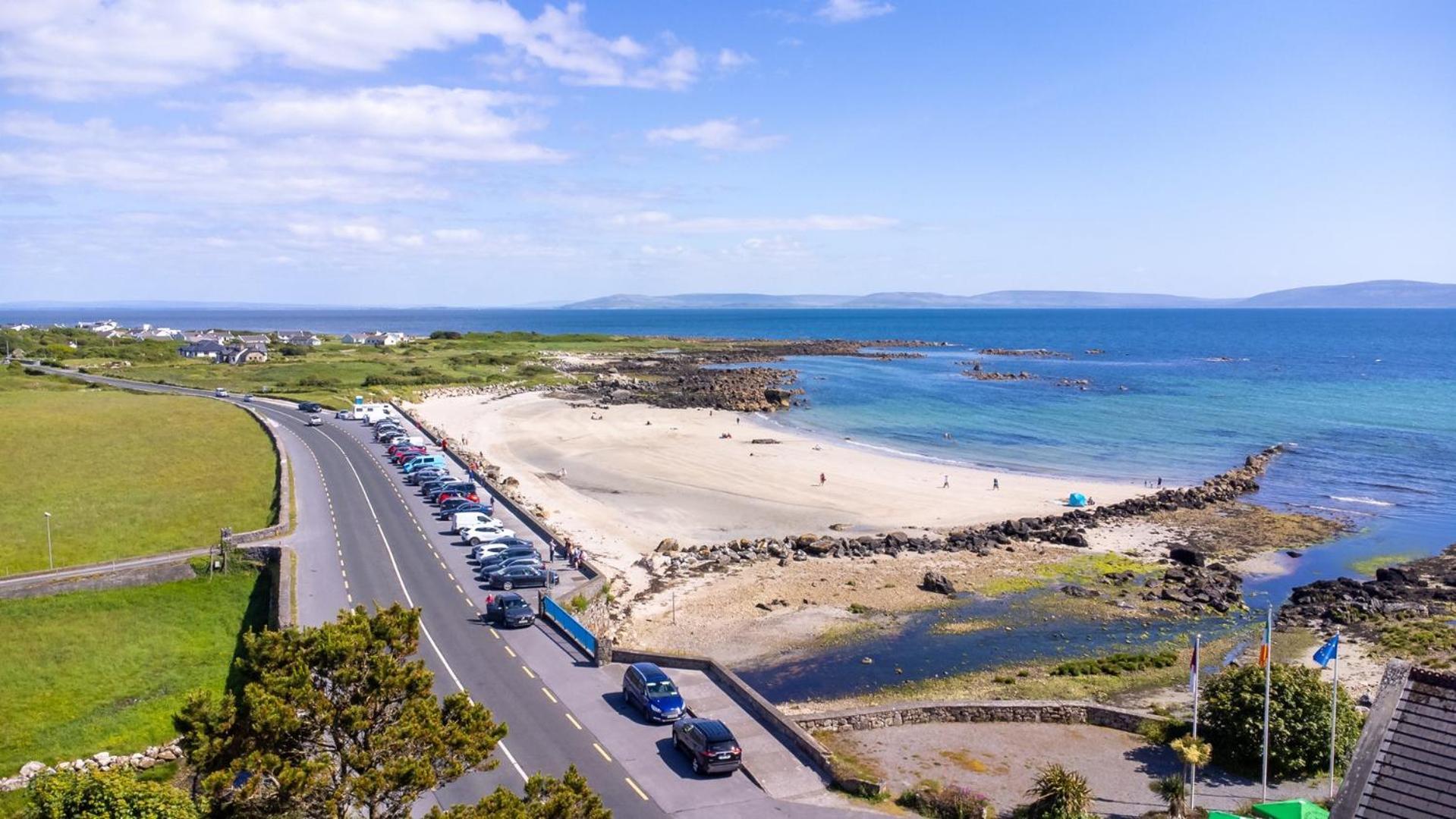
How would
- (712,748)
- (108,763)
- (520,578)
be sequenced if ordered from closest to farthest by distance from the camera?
(712,748), (108,763), (520,578)

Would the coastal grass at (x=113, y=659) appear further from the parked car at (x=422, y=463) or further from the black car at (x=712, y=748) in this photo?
the parked car at (x=422, y=463)

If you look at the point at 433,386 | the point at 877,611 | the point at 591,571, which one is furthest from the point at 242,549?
the point at 433,386

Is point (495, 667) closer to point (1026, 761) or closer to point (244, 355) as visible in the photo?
point (1026, 761)

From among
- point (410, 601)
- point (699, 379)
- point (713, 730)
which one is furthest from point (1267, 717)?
point (699, 379)

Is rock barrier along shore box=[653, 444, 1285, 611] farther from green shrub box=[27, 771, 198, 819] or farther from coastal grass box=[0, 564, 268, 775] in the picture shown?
green shrub box=[27, 771, 198, 819]

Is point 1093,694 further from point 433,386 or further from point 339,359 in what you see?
point 339,359

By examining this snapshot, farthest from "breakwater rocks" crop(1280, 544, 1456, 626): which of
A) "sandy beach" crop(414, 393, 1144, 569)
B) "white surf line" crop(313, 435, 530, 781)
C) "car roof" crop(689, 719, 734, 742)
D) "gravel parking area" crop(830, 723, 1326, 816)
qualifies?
"white surf line" crop(313, 435, 530, 781)
